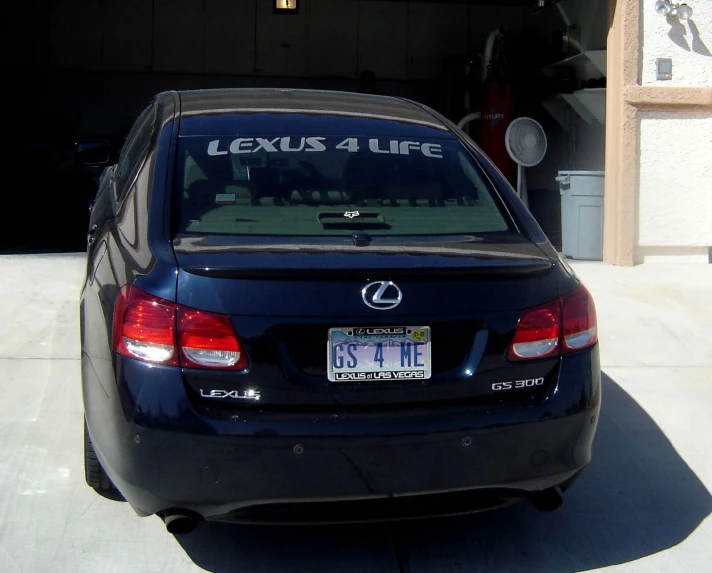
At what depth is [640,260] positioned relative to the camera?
28.6ft

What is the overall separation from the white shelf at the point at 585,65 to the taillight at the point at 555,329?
8397 mm

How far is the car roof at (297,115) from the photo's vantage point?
391 cm

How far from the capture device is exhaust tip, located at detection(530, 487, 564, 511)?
3371 millimetres

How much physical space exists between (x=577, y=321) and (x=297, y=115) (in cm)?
148

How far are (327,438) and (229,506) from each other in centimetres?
38

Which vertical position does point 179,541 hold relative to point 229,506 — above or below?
below

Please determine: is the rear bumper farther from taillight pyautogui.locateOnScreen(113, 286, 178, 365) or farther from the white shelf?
the white shelf

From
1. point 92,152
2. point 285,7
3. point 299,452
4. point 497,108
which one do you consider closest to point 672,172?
point 497,108

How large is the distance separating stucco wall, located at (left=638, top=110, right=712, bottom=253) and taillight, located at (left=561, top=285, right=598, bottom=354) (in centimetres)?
553

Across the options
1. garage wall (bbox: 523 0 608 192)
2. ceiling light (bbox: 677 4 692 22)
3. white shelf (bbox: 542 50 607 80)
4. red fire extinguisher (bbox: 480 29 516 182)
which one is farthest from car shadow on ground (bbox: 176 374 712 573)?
red fire extinguisher (bbox: 480 29 516 182)

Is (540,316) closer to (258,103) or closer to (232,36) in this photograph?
(258,103)

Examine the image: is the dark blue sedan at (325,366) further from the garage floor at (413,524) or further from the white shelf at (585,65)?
the white shelf at (585,65)

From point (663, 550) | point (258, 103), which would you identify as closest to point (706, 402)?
point (663, 550)

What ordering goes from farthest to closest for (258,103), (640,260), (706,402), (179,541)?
(640,260) < (706,402) < (258,103) < (179,541)
